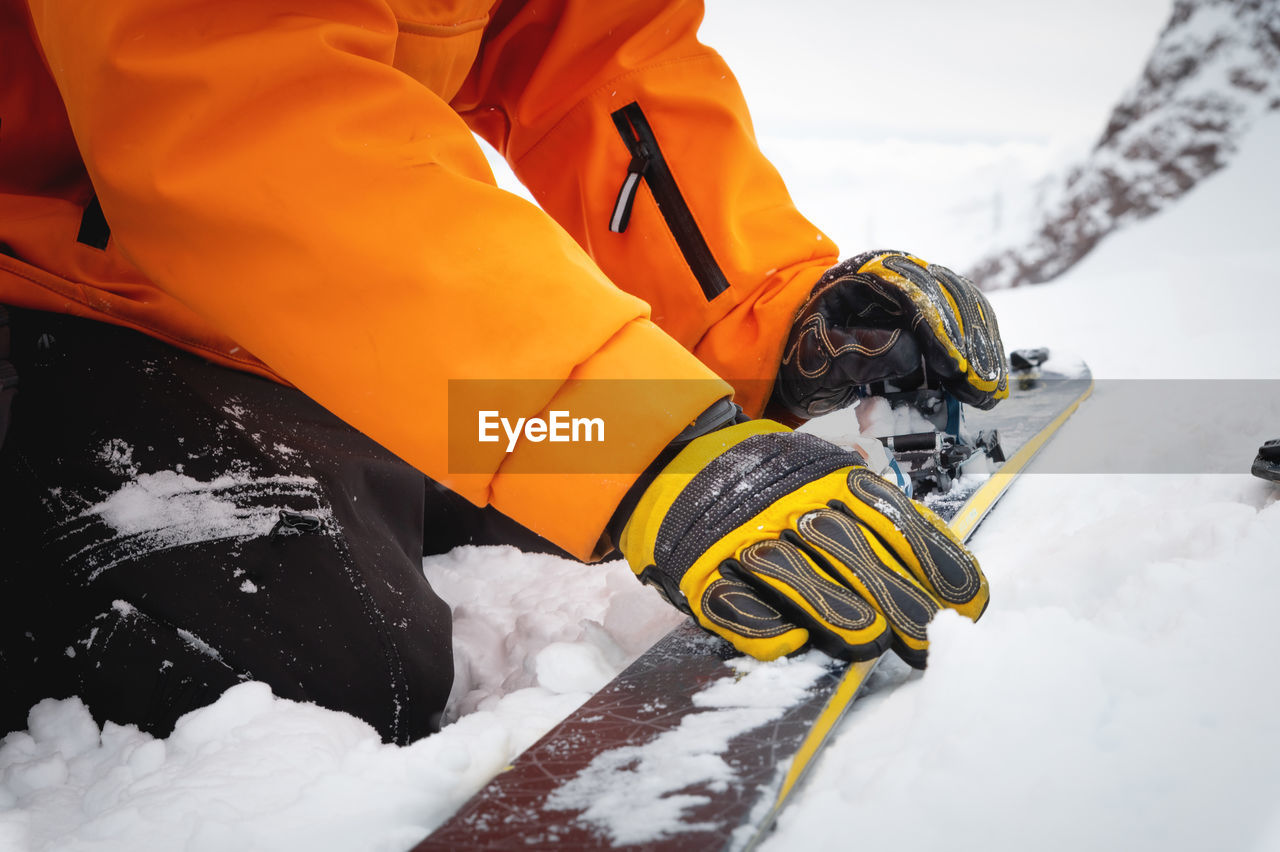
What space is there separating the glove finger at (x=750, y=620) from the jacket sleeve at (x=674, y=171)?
68 cm

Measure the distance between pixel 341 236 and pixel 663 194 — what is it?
75 cm

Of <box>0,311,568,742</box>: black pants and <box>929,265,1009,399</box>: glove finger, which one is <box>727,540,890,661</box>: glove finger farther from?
<box>929,265,1009,399</box>: glove finger

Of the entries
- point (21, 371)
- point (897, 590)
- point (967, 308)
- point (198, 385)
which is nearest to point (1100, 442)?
point (967, 308)

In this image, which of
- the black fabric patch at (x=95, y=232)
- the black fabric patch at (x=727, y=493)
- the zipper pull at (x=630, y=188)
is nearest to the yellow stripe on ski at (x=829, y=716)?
the black fabric patch at (x=727, y=493)

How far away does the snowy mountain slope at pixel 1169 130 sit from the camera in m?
4.59

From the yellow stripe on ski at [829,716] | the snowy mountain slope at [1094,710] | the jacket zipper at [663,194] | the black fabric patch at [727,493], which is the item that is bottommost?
the yellow stripe on ski at [829,716]

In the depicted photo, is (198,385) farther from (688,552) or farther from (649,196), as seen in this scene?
(649,196)

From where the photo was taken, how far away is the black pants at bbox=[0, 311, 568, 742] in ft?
2.86

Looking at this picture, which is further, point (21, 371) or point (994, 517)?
point (994, 517)

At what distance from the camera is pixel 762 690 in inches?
28.4

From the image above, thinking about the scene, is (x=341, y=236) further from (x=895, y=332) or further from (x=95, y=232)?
(x=895, y=332)

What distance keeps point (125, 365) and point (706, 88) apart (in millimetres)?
1007

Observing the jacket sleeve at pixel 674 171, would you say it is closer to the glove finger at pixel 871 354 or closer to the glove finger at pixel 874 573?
the glove finger at pixel 871 354

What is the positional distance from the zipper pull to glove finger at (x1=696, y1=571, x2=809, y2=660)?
0.82 metres
